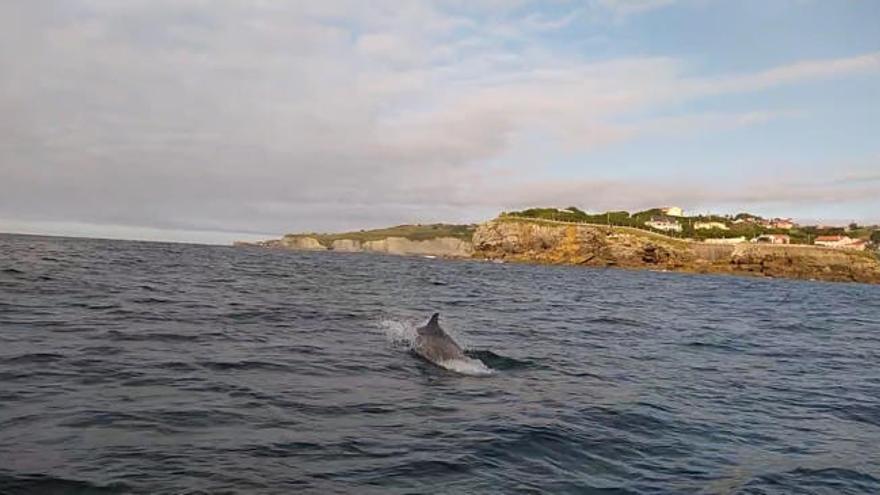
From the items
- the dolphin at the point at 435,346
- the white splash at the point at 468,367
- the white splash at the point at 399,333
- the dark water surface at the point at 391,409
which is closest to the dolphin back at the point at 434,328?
the dolphin at the point at 435,346

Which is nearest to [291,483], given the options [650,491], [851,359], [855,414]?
[650,491]

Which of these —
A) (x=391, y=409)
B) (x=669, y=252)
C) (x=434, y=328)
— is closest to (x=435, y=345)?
(x=434, y=328)

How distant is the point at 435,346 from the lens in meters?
17.9

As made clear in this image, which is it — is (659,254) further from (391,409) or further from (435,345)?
(391,409)

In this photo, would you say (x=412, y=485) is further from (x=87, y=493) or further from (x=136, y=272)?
(x=136, y=272)

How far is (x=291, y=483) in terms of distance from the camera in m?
8.06

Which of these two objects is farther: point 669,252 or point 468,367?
point 669,252

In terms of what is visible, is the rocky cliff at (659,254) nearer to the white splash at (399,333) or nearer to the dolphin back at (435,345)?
the white splash at (399,333)

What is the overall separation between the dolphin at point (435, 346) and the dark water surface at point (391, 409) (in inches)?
24.1

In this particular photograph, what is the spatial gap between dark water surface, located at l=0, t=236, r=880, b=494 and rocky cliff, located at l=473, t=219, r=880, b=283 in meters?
135

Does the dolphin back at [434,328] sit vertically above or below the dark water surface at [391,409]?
above

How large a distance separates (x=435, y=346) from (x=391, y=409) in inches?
229

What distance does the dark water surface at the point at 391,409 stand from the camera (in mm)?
8680

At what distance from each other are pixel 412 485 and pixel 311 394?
4910 mm
